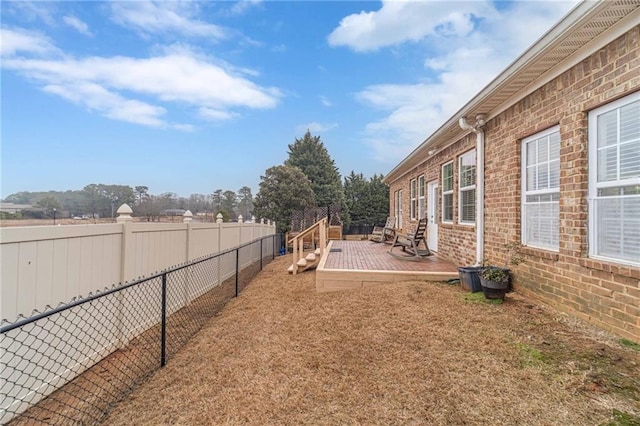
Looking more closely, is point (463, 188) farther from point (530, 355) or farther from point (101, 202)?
point (101, 202)

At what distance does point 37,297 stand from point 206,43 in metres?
9.75

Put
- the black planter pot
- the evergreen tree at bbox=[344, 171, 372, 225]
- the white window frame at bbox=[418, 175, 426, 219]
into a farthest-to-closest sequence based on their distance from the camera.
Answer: the evergreen tree at bbox=[344, 171, 372, 225] < the white window frame at bbox=[418, 175, 426, 219] < the black planter pot

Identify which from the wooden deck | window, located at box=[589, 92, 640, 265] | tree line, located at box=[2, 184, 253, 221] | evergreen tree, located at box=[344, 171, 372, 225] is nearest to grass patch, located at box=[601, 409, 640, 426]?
window, located at box=[589, 92, 640, 265]

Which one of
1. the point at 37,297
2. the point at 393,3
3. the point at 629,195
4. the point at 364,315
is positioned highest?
the point at 393,3

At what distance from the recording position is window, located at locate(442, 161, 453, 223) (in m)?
7.75

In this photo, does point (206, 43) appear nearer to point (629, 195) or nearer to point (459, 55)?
point (459, 55)

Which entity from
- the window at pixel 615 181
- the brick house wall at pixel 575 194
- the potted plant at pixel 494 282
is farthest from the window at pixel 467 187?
the window at pixel 615 181

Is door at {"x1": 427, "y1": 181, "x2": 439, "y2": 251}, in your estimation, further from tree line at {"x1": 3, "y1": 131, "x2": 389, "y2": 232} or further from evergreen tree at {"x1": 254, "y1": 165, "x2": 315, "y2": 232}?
evergreen tree at {"x1": 254, "y1": 165, "x2": 315, "y2": 232}

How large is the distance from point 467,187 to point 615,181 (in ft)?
11.4

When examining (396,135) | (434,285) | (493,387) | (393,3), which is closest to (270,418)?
(493,387)

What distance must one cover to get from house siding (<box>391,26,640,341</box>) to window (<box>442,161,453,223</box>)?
2.04 meters

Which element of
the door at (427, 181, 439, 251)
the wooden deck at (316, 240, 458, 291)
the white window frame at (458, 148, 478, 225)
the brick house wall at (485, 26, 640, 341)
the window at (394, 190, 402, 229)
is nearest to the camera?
the brick house wall at (485, 26, 640, 341)

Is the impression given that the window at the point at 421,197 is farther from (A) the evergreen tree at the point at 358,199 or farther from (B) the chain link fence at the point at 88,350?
(A) the evergreen tree at the point at 358,199

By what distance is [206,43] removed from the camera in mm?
10320
